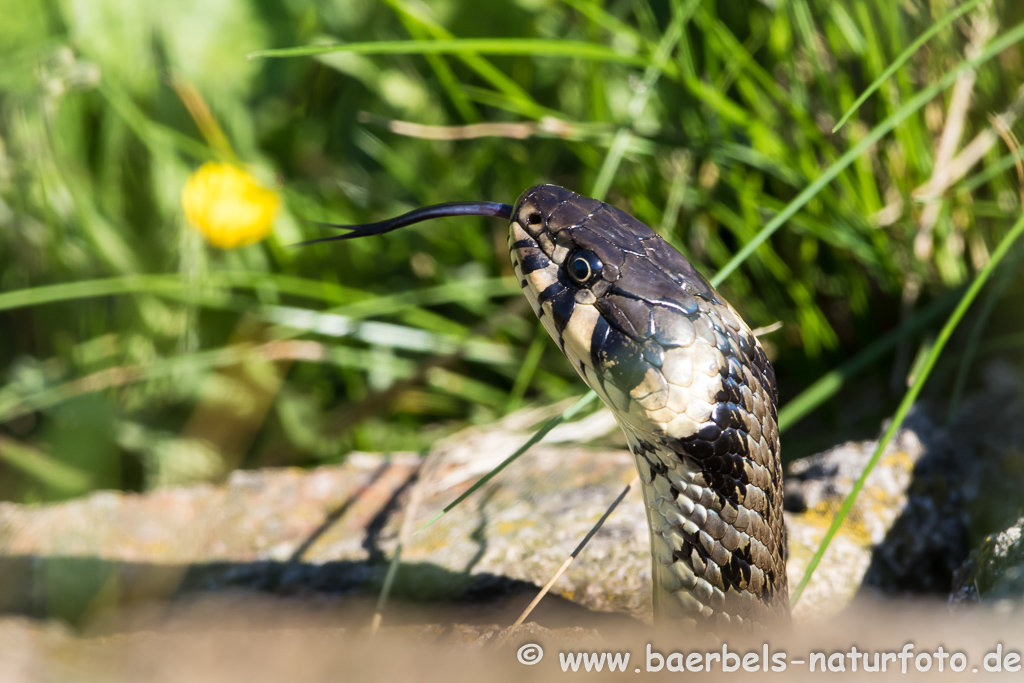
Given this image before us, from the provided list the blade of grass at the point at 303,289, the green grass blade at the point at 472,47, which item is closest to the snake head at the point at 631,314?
the green grass blade at the point at 472,47

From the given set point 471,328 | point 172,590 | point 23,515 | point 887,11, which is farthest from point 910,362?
point 23,515

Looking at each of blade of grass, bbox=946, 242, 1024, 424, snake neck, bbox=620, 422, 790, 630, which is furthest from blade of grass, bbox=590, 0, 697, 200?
blade of grass, bbox=946, 242, 1024, 424

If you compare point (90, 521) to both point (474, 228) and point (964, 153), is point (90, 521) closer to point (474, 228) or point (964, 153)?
point (474, 228)

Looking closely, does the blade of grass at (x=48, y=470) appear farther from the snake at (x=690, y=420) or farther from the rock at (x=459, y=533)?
the snake at (x=690, y=420)

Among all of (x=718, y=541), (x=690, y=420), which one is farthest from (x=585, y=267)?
(x=718, y=541)

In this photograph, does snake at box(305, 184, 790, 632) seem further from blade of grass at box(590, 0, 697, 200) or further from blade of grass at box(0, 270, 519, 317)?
blade of grass at box(0, 270, 519, 317)

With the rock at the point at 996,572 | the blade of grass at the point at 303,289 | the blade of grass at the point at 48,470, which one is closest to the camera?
the rock at the point at 996,572
